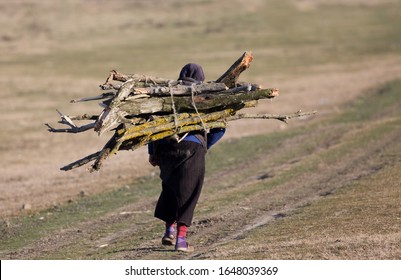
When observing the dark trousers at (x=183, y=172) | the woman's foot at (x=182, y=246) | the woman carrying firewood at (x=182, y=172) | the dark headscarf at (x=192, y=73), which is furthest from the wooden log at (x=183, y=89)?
the woman's foot at (x=182, y=246)

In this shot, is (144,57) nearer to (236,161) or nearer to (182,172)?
(236,161)

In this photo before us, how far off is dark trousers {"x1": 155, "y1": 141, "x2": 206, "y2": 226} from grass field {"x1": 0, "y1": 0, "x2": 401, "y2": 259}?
520 mm

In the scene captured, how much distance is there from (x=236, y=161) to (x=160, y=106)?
966 centimetres

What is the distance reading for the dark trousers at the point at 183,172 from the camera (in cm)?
1143

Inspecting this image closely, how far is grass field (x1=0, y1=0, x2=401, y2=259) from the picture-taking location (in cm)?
1203

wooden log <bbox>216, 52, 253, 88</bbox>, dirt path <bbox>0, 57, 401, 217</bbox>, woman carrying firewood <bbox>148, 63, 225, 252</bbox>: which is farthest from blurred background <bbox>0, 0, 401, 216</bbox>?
wooden log <bbox>216, 52, 253, 88</bbox>

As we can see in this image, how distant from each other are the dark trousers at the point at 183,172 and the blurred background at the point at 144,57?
21.1 ft

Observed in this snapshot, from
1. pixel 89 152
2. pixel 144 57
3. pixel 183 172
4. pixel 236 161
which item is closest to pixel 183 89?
pixel 183 172

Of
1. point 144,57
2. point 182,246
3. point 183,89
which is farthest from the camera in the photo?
point 144,57

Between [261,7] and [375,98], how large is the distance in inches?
2007

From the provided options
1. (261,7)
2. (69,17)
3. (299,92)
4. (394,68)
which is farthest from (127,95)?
(261,7)

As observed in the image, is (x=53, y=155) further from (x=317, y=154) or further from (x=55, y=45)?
(x=55, y=45)

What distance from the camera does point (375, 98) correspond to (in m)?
Result: 31.0

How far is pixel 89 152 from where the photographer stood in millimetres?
24938
